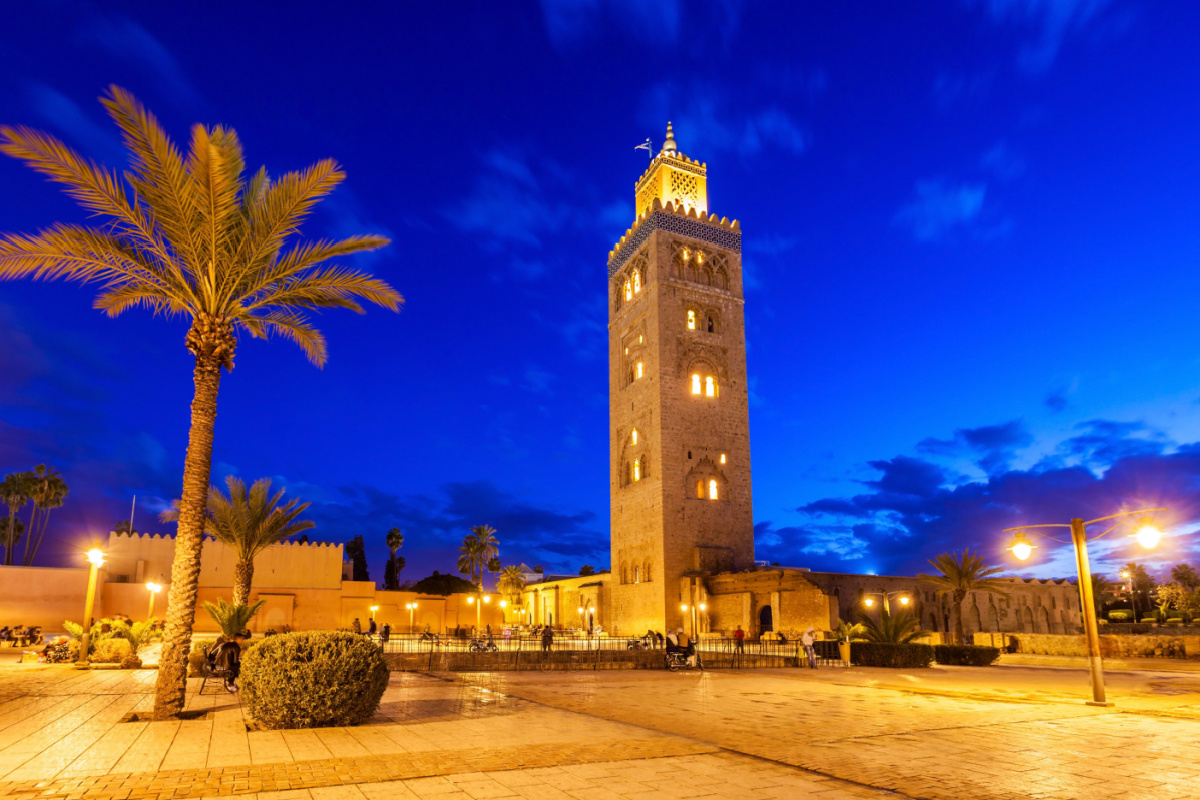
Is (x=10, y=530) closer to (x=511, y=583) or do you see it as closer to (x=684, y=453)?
(x=511, y=583)

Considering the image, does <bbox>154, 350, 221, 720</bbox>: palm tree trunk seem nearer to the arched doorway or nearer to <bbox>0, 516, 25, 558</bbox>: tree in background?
the arched doorway

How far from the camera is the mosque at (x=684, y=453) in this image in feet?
132

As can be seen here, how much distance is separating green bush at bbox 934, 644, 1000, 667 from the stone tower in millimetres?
19563

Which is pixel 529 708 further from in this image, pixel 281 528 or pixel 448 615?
pixel 448 615

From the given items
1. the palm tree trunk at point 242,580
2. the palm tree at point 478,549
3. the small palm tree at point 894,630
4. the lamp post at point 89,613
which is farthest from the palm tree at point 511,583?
the lamp post at point 89,613

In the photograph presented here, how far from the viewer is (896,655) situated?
800 inches

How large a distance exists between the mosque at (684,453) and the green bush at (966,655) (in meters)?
14.6

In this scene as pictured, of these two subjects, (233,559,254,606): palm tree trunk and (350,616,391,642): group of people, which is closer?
(233,559,254,606): palm tree trunk

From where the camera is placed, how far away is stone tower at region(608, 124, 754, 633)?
4312 centimetres

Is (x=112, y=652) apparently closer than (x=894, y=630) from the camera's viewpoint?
Yes

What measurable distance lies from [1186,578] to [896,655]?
251 feet

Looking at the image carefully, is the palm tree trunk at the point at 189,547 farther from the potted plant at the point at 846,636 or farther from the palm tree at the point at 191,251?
the potted plant at the point at 846,636

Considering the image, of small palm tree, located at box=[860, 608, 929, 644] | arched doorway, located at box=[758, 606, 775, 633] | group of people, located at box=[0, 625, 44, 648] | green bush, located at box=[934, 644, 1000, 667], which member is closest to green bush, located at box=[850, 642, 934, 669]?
small palm tree, located at box=[860, 608, 929, 644]

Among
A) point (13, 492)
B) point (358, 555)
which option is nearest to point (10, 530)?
point (13, 492)
